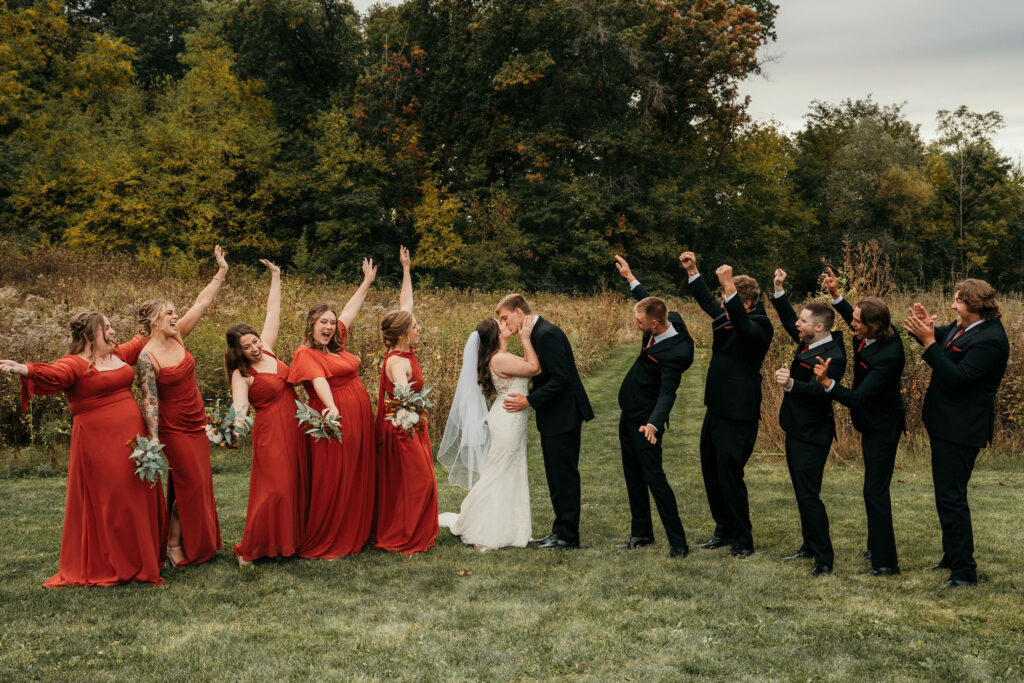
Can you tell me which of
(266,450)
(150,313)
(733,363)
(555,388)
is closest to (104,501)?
(266,450)

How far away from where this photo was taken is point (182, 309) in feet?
48.2

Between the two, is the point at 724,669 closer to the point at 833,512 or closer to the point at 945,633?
the point at 945,633

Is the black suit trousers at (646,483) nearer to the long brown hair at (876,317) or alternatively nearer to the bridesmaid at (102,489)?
the long brown hair at (876,317)

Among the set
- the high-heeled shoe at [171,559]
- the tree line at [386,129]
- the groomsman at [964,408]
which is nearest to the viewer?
the groomsman at [964,408]

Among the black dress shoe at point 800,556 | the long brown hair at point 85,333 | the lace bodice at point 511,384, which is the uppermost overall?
the long brown hair at point 85,333

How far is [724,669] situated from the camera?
173 inches

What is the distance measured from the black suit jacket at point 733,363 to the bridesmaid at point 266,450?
3346 mm

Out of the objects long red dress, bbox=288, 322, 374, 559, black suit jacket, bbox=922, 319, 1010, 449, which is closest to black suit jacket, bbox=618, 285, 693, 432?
black suit jacket, bbox=922, 319, 1010, 449

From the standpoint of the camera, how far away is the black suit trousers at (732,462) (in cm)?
633

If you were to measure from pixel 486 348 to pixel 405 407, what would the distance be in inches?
34.9

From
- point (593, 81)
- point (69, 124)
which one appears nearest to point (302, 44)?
point (69, 124)

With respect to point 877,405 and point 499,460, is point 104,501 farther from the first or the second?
point 877,405

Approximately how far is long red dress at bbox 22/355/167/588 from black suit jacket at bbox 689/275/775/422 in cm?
433

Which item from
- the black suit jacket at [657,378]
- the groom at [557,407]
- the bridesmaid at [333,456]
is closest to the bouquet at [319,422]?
the bridesmaid at [333,456]
